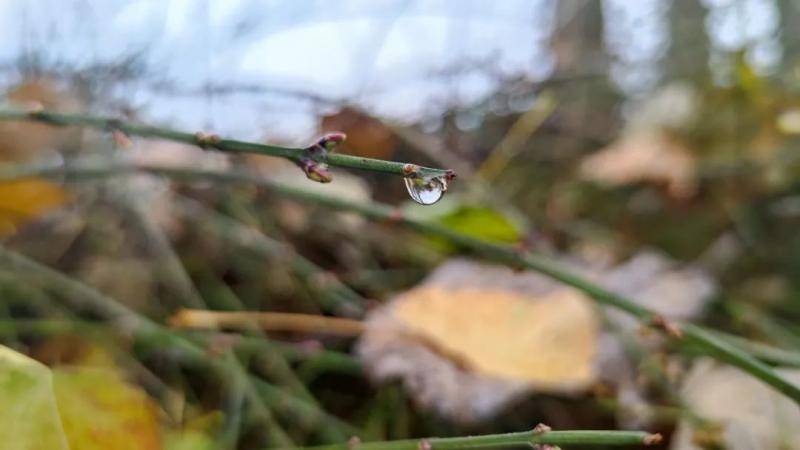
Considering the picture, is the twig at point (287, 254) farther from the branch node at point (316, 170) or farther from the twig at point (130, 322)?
the branch node at point (316, 170)

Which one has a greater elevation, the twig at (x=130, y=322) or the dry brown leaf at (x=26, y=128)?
the dry brown leaf at (x=26, y=128)

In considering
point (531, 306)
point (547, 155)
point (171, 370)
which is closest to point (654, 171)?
point (547, 155)

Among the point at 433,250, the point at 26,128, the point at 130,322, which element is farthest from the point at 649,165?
the point at 26,128

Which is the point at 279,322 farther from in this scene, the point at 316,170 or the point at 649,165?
the point at 649,165

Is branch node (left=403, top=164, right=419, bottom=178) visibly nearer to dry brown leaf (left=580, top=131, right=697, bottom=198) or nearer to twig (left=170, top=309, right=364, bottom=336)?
twig (left=170, top=309, right=364, bottom=336)

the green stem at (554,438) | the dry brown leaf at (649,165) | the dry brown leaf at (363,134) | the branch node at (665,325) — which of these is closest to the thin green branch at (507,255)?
the branch node at (665,325)

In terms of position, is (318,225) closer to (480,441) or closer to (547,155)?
(547,155)
